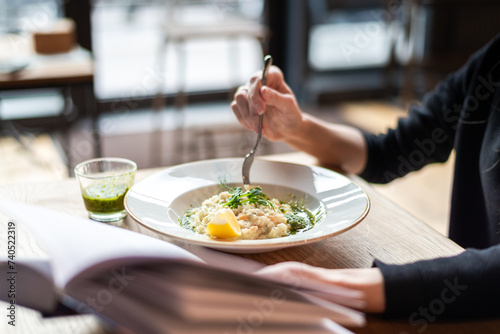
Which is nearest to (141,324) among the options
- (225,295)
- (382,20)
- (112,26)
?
(225,295)

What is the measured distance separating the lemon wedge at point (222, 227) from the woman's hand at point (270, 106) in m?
0.35

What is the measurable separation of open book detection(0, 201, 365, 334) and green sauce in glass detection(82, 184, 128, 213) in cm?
29

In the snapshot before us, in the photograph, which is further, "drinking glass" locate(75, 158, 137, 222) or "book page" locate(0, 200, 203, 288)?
"drinking glass" locate(75, 158, 137, 222)

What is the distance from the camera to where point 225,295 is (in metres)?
0.52

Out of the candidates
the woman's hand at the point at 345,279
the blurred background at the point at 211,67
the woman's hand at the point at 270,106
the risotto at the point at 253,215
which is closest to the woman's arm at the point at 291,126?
the woman's hand at the point at 270,106

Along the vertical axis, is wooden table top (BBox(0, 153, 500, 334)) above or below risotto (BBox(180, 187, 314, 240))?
below

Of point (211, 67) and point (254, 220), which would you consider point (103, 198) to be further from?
point (211, 67)

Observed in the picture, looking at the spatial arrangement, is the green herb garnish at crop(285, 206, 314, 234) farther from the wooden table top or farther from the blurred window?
the blurred window

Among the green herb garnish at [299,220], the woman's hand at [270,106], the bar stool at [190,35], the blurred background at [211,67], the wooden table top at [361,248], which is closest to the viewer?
the wooden table top at [361,248]

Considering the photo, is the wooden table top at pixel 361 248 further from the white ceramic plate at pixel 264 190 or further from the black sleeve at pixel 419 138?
the black sleeve at pixel 419 138

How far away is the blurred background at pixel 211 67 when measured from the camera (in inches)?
134

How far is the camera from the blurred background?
11.2 ft

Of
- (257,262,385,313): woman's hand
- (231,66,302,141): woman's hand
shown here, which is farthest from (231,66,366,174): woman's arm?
(257,262,385,313): woman's hand

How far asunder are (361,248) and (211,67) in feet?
13.1
